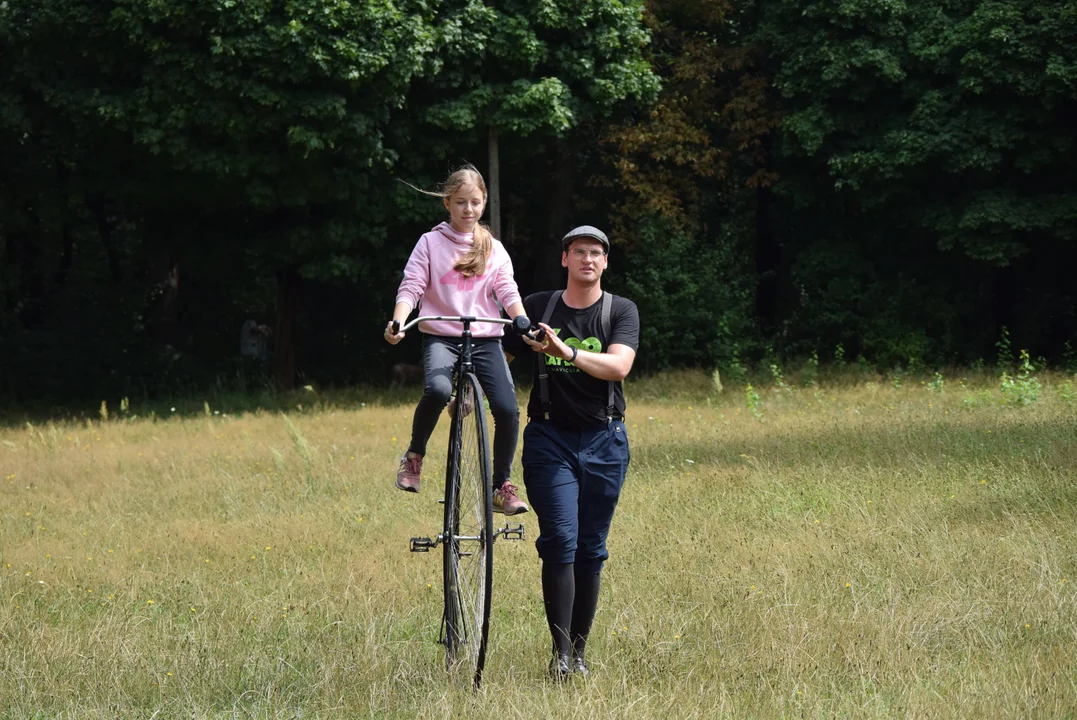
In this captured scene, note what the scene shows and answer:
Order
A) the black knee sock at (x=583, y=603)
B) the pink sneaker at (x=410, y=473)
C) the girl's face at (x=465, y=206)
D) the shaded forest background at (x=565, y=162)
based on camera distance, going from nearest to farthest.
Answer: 1. the black knee sock at (x=583, y=603)
2. the girl's face at (x=465, y=206)
3. the pink sneaker at (x=410, y=473)
4. the shaded forest background at (x=565, y=162)

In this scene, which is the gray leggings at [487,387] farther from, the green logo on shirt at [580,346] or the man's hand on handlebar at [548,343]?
the man's hand on handlebar at [548,343]

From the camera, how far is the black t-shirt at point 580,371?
5656mm

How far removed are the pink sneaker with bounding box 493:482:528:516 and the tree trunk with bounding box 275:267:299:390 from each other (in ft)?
67.4

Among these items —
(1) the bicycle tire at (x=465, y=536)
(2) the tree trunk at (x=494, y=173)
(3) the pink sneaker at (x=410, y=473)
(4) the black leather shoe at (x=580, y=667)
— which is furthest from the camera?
(2) the tree trunk at (x=494, y=173)

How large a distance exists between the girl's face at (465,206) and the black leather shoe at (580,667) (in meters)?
2.12

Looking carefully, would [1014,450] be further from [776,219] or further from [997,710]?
[776,219]

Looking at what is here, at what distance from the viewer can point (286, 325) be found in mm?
26281

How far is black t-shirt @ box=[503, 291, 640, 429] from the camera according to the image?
5656mm

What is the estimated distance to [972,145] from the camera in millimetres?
24422

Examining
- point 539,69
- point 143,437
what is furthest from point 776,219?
point 143,437

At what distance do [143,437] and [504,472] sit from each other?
1206 cm

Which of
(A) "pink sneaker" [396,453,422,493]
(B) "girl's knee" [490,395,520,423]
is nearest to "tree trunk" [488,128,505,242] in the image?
(A) "pink sneaker" [396,453,422,493]

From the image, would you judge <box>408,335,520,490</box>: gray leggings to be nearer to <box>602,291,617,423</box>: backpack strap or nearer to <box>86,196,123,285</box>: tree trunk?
<box>602,291,617,423</box>: backpack strap

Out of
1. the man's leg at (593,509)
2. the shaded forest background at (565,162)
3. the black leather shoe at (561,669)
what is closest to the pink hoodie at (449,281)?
the man's leg at (593,509)
